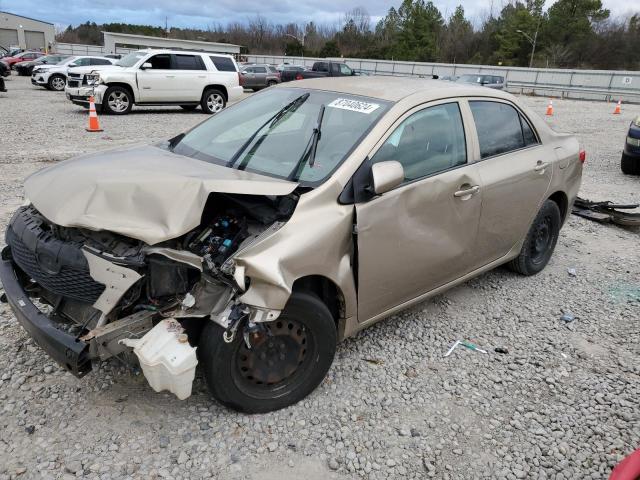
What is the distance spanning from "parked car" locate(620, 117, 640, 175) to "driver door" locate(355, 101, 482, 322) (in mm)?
7017

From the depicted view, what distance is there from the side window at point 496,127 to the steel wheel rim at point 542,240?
33.2 inches

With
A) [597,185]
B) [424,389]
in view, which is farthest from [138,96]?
[424,389]

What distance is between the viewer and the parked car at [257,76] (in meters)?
26.5

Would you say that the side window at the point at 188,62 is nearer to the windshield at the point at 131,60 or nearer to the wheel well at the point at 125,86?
the windshield at the point at 131,60

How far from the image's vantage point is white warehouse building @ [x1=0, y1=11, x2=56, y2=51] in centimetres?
6975

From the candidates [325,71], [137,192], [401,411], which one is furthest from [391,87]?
[325,71]

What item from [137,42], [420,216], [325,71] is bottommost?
[420,216]

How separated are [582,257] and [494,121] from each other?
2251 mm

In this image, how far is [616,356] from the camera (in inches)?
143

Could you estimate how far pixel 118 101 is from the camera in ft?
49.2

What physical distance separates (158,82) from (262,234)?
14273 mm

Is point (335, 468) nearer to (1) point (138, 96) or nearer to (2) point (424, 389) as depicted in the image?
(2) point (424, 389)

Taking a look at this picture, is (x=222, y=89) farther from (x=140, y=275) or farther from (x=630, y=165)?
(x=140, y=275)

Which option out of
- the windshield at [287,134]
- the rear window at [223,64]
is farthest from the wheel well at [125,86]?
the windshield at [287,134]
